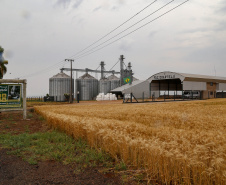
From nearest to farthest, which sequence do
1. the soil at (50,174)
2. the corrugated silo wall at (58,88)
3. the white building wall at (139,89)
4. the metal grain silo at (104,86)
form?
the soil at (50,174)
the white building wall at (139,89)
the corrugated silo wall at (58,88)
the metal grain silo at (104,86)

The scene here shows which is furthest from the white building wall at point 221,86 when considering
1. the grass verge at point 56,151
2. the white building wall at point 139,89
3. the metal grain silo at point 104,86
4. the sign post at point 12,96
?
the grass verge at point 56,151

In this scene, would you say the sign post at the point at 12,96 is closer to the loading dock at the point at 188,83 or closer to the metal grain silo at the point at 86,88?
the loading dock at the point at 188,83

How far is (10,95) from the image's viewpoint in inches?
631

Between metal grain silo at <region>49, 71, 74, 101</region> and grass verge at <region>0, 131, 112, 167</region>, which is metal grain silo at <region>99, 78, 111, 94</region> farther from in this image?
grass verge at <region>0, 131, 112, 167</region>

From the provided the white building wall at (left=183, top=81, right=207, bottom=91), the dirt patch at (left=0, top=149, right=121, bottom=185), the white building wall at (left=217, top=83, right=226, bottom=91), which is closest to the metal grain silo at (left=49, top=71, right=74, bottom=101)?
the white building wall at (left=183, top=81, right=207, bottom=91)

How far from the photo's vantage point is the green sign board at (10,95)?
15.7 m

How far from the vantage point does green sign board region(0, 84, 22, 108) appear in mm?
15695

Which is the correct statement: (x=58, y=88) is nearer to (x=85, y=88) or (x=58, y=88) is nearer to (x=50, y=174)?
(x=85, y=88)

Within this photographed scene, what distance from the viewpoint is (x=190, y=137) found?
4.53 metres

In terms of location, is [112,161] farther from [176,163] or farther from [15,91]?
[15,91]

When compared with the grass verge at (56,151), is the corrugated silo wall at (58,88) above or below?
above

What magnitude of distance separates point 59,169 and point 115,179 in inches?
63.1

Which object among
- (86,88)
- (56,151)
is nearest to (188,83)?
(86,88)

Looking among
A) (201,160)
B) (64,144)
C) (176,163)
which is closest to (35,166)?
(64,144)
